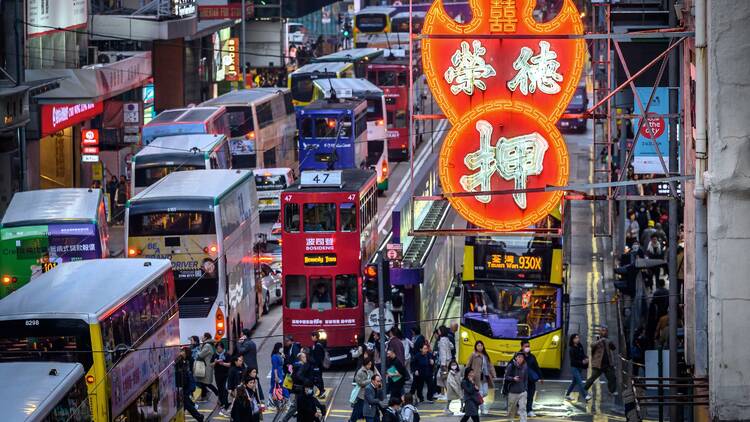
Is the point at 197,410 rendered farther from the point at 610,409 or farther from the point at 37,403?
the point at 37,403

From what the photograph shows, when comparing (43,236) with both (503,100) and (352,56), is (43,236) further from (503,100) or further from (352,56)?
(352,56)

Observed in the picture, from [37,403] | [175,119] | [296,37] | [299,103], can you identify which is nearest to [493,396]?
[37,403]

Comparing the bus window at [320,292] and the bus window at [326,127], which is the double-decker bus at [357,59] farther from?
the bus window at [320,292]

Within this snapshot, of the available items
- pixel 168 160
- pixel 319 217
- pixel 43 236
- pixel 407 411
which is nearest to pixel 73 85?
pixel 168 160

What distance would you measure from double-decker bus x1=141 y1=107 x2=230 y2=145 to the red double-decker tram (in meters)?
12.1

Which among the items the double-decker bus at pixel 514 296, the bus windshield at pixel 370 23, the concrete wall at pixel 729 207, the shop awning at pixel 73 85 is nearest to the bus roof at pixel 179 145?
the shop awning at pixel 73 85

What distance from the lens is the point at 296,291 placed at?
1228 inches

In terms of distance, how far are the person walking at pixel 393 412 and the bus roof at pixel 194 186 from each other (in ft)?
31.3

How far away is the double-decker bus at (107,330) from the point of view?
19688 millimetres

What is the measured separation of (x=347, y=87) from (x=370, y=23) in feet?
84.0

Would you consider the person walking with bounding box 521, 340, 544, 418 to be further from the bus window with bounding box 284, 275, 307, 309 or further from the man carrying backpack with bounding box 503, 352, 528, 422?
the bus window with bounding box 284, 275, 307, 309

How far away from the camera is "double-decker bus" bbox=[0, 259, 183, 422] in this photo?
19688 millimetres

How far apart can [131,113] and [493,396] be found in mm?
25311

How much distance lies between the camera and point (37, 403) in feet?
53.6
